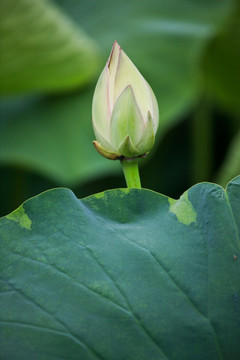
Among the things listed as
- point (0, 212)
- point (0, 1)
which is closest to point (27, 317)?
point (0, 1)

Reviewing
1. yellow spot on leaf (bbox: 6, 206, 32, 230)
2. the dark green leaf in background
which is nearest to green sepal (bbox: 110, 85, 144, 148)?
yellow spot on leaf (bbox: 6, 206, 32, 230)

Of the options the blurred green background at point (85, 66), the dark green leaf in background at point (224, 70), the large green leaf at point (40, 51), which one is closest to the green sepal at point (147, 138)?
the blurred green background at point (85, 66)

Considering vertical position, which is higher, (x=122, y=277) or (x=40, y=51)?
(x=40, y=51)

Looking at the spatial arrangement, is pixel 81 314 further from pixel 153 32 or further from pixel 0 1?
pixel 153 32

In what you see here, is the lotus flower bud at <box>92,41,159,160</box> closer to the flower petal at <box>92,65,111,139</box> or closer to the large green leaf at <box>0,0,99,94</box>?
the flower petal at <box>92,65,111,139</box>

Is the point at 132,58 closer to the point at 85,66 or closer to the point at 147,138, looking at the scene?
the point at 85,66

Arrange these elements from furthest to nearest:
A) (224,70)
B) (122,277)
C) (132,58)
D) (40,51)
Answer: (224,70)
(132,58)
(40,51)
(122,277)

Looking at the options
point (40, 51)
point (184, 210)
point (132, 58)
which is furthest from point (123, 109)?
point (132, 58)
